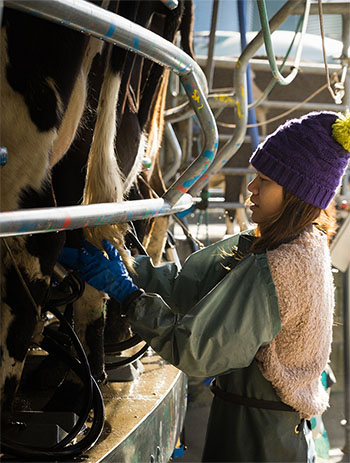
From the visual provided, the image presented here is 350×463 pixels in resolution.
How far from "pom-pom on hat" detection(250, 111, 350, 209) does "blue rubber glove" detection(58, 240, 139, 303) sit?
41 centimetres

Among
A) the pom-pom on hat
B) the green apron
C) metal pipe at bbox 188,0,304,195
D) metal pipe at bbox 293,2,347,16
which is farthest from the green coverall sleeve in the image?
metal pipe at bbox 293,2,347,16

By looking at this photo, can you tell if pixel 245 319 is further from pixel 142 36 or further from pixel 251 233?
pixel 142 36

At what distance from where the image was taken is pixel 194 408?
429 cm

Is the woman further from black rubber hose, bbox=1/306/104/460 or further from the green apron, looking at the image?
black rubber hose, bbox=1/306/104/460

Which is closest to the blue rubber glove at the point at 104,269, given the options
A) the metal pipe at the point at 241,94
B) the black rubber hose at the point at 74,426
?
the black rubber hose at the point at 74,426

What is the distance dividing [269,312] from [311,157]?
14.5 inches

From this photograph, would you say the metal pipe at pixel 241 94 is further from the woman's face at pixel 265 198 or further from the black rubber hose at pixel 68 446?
the black rubber hose at pixel 68 446

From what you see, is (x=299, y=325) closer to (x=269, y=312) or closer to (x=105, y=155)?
(x=269, y=312)

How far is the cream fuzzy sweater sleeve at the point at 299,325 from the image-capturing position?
143 cm

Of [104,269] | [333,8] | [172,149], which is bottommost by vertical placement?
[104,269]

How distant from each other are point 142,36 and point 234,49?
186 inches

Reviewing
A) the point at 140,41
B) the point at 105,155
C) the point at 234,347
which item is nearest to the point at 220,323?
the point at 234,347

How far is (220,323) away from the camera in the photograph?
1359mm

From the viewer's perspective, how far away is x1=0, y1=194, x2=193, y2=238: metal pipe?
0.84m
